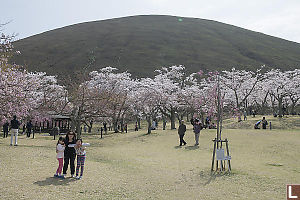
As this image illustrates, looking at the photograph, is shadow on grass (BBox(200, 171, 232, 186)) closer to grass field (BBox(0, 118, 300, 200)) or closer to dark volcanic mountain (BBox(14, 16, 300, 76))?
grass field (BBox(0, 118, 300, 200))

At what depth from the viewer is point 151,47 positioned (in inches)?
4710

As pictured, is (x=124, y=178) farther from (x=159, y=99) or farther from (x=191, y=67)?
(x=191, y=67)

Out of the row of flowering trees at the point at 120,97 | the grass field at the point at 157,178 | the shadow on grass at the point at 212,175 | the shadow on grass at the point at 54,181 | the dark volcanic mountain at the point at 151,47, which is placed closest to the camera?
the grass field at the point at 157,178

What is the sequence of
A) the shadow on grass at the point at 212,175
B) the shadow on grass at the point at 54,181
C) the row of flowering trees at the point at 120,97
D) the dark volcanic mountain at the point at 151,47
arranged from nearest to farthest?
the shadow on grass at the point at 54,181 → the shadow on grass at the point at 212,175 → the row of flowering trees at the point at 120,97 → the dark volcanic mountain at the point at 151,47

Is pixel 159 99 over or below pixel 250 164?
over

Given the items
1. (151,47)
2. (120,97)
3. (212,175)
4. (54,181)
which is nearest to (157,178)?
(212,175)

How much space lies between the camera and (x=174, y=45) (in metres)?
122

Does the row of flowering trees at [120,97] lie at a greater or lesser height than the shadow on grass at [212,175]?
greater

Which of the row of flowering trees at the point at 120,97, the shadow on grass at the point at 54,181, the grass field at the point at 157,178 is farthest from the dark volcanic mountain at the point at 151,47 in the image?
the shadow on grass at the point at 54,181

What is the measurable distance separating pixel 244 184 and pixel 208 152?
6477mm

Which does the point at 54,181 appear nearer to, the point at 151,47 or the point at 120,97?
the point at 120,97

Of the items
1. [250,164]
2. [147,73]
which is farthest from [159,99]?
[147,73]

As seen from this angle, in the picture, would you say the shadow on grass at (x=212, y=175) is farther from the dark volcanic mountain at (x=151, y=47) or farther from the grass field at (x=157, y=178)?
the dark volcanic mountain at (x=151, y=47)

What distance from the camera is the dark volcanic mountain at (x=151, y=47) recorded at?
4038 inches
